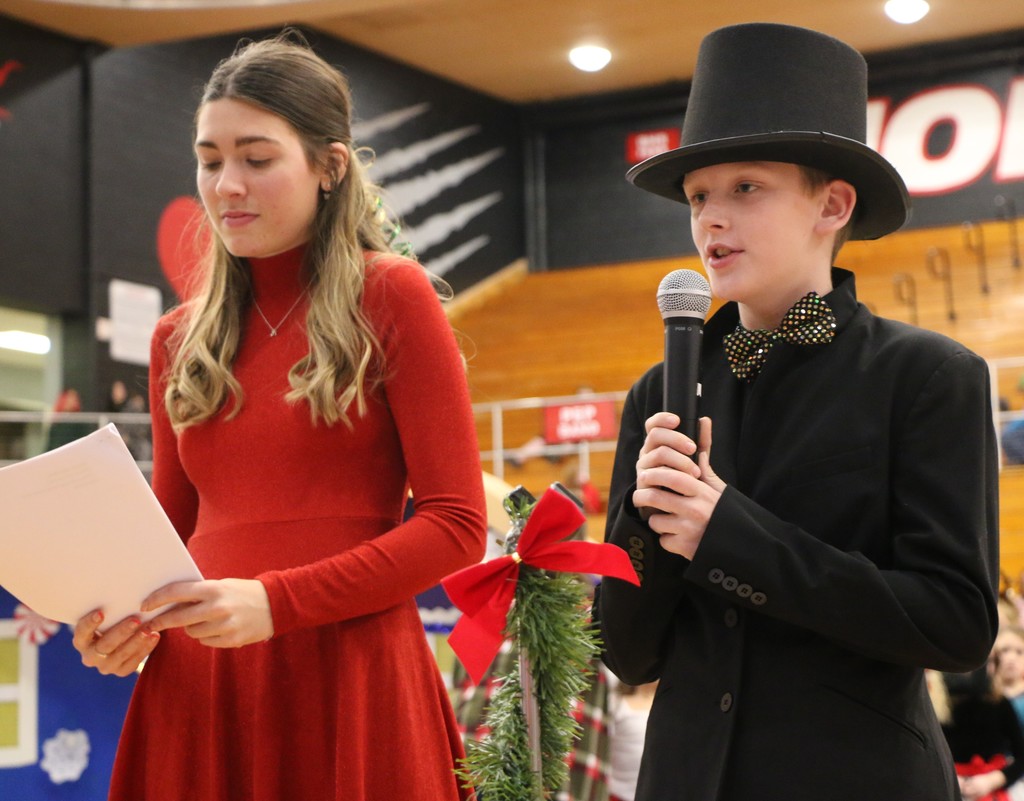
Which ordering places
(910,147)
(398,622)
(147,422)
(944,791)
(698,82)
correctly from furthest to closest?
(910,147)
(147,422)
(398,622)
(698,82)
(944,791)

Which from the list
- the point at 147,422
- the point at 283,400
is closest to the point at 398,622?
the point at 283,400

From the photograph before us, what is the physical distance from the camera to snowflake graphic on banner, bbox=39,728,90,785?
2.83 meters

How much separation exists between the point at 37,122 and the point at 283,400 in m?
9.13

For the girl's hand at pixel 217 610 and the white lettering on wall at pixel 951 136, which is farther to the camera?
the white lettering on wall at pixel 951 136

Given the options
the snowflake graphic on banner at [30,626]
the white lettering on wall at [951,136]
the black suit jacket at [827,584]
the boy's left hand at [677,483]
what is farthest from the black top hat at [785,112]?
the white lettering on wall at [951,136]

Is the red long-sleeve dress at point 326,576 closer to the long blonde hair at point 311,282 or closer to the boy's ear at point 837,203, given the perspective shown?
the long blonde hair at point 311,282

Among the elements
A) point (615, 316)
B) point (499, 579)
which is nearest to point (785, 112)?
point (499, 579)

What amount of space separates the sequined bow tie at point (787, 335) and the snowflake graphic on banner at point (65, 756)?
1.97m

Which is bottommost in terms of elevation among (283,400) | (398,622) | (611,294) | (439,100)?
(398,622)

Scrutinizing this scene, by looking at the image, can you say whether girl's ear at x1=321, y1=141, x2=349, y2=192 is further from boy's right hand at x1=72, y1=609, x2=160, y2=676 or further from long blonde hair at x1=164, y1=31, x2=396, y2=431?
boy's right hand at x1=72, y1=609, x2=160, y2=676

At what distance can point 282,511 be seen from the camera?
1.66 metres

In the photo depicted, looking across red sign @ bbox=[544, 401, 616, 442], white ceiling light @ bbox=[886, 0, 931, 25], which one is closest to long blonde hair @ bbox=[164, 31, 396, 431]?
red sign @ bbox=[544, 401, 616, 442]

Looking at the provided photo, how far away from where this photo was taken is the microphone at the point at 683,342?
1.29 m

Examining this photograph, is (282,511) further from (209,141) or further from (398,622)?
(209,141)
